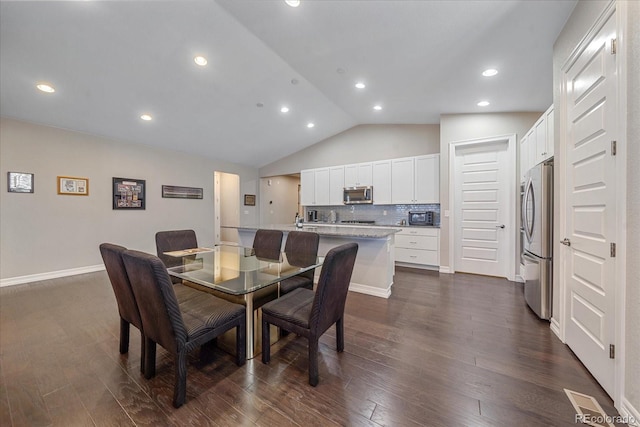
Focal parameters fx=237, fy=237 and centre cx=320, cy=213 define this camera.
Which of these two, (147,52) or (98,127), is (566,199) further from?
(98,127)

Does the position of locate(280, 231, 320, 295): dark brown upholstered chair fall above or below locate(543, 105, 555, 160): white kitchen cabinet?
below

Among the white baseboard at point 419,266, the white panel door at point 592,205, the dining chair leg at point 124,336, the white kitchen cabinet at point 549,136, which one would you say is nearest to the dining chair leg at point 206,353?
the dining chair leg at point 124,336

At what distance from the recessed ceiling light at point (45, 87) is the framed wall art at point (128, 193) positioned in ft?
5.74

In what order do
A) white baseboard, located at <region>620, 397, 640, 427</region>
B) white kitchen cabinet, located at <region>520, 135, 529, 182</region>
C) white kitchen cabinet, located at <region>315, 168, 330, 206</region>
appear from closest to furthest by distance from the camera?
white baseboard, located at <region>620, 397, 640, 427</region> < white kitchen cabinet, located at <region>520, 135, 529, 182</region> < white kitchen cabinet, located at <region>315, 168, 330, 206</region>

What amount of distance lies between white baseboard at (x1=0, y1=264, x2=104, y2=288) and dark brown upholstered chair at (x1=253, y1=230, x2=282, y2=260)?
11.6ft

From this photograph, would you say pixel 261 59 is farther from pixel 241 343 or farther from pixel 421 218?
pixel 421 218

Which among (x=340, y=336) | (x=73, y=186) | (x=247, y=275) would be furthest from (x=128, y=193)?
(x=340, y=336)

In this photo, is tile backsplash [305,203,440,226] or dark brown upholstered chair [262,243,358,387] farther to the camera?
tile backsplash [305,203,440,226]

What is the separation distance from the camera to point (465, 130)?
4137 mm

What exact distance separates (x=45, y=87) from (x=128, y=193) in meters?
2.09

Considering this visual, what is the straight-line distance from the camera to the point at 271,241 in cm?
309

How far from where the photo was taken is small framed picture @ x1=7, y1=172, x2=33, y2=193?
11.7 feet

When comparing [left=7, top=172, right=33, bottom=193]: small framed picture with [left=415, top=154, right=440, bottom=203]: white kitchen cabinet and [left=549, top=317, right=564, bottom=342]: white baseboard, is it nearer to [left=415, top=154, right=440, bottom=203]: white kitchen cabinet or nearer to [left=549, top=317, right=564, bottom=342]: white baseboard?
[left=415, top=154, right=440, bottom=203]: white kitchen cabinet

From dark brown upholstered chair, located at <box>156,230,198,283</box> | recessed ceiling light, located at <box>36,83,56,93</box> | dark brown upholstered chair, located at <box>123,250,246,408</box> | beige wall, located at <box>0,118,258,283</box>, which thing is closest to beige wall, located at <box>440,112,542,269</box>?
dark brown upholstered chair, located at <box>123,250,246,408</box>
